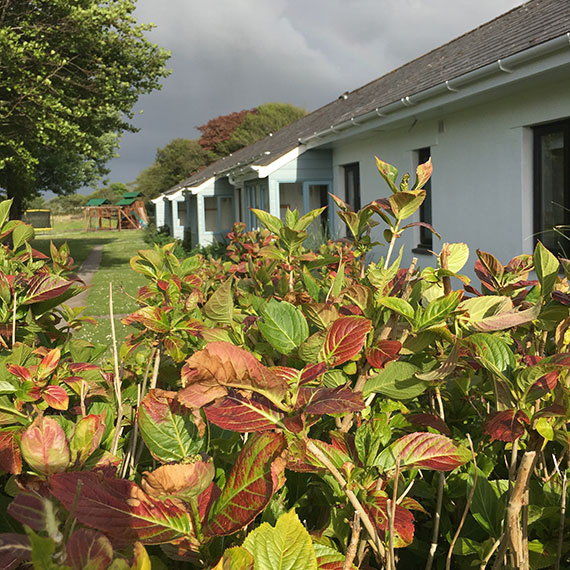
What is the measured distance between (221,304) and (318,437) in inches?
13.6

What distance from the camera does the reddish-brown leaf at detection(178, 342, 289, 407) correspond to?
730 millimetres

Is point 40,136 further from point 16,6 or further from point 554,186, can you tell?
point 554,186

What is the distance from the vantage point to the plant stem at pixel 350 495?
0.73 metres

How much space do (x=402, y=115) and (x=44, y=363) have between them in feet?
29.2

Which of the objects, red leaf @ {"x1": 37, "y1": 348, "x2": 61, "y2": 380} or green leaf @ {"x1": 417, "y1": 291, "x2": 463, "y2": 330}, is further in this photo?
red leaf @ {"x1": 37, "y1": 348, "x2": 61, "y2": 380}

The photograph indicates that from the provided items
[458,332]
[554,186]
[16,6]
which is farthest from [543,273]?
[16,6]

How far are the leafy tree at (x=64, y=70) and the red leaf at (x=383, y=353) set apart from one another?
14.8 meters

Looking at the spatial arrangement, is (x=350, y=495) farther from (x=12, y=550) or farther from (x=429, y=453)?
(x=12, y=550)

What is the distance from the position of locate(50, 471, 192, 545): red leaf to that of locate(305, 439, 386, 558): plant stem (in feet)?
0.62

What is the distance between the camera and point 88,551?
1.84 ft

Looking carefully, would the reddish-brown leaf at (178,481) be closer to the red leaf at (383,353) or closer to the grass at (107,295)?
the red leaf at (383,353)

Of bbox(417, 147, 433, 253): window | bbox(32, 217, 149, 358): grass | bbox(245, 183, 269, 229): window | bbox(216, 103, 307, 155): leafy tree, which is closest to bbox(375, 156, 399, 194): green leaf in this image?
bbox(32, 217, 149, 358): grass

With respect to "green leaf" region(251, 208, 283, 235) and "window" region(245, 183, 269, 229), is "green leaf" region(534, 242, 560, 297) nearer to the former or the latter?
"green leaf" region(251, 208, 283, 235)

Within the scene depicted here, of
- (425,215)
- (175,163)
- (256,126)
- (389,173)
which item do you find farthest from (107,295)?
(256,126)
